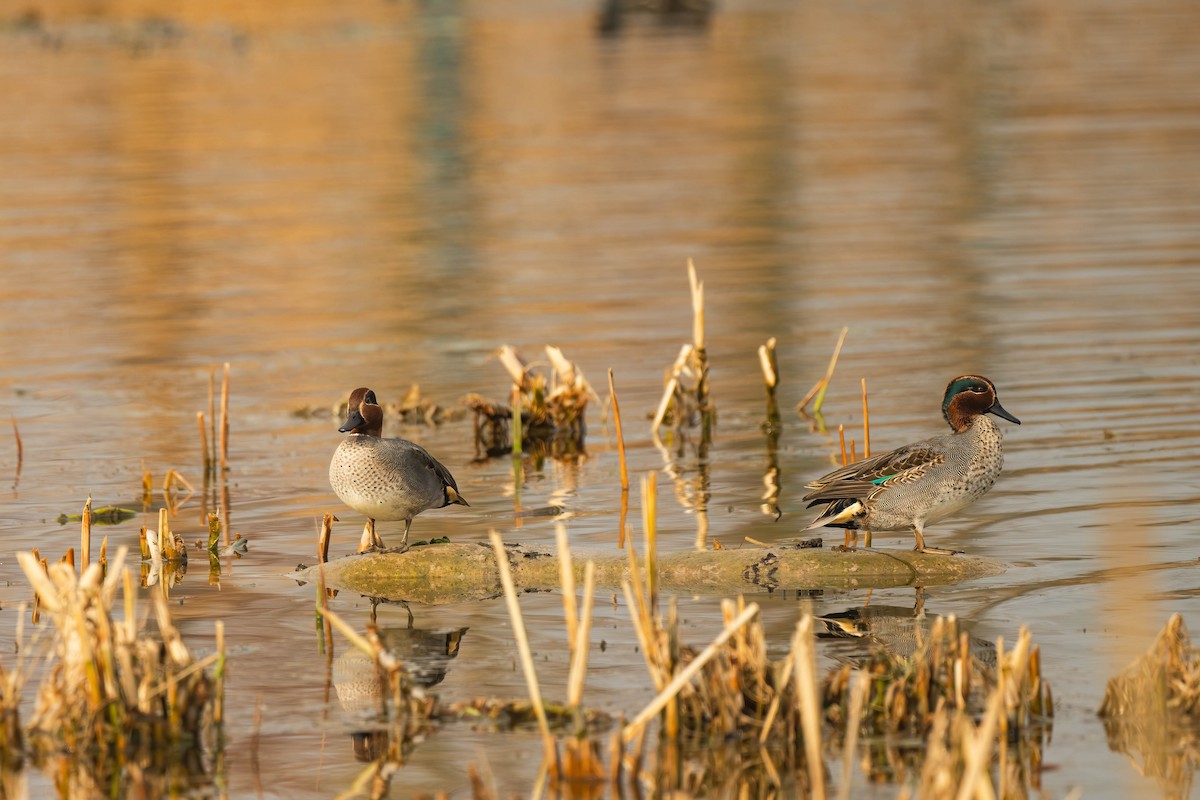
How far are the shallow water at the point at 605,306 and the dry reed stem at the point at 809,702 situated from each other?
3.51ft

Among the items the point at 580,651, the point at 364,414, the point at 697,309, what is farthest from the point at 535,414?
the point at 580,651

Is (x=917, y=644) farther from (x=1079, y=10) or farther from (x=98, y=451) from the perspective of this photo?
(x=1079, y=10)

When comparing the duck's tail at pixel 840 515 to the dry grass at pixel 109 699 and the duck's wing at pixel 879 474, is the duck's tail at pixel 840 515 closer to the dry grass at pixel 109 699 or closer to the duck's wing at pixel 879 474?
the duck's wing at pixel 879 474

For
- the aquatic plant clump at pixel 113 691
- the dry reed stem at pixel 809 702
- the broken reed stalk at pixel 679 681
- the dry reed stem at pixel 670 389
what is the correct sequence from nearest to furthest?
1. the dry reed stem at pixel 809 702
2. the broken reed stalk at pixel 679 681
3. the aquatic plant clump at pixel 113 691
4. the dry reed stem at pixel 670 389

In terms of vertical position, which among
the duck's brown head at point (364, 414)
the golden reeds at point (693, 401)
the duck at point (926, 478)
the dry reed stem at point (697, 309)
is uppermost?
the dry reed stem at point (697, 309)

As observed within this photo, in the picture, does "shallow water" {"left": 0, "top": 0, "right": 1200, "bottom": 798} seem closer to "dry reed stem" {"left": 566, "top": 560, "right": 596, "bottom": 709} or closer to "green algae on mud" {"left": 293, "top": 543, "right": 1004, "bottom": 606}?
"green algae on mud" {"left": 293, "top": 543, "right": 1004, "bottom": 606}

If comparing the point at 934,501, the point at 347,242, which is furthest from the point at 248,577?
the point at 347,242

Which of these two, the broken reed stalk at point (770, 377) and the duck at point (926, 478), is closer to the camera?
the duck at point (926, 478)

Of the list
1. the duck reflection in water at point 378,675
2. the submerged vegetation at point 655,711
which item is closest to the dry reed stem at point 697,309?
the duck reflection in water at point 378,675

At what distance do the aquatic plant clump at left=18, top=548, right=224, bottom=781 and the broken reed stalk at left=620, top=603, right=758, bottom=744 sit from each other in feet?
5.50

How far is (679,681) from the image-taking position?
269 inches

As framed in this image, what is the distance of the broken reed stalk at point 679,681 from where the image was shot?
6.86m

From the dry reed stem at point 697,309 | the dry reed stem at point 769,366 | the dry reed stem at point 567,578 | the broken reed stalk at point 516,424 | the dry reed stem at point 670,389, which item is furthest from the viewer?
the dry reed stem at point 769,366

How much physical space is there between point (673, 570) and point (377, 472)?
1.63m
